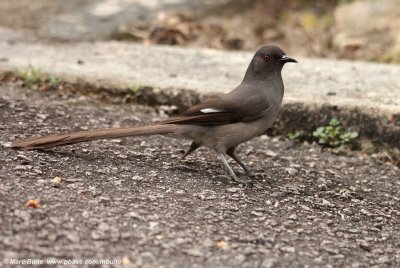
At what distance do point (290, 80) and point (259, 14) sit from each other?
10.1 feet

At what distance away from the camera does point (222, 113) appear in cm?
496

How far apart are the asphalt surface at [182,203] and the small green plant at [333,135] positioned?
0.12 m

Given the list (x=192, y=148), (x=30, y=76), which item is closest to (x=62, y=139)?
(x=192, y=148)

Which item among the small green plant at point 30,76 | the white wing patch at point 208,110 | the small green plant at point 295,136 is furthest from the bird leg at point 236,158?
the small green plant at point 30,76

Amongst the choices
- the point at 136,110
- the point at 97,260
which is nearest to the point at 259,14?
the point at 136,110

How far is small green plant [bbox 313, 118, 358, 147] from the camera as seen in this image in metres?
5.95

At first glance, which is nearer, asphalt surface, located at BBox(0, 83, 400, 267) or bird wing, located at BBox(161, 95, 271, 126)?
asphalt surface, located at BBox(0, 83, 400, 267)

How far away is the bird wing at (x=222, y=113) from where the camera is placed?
195 inches

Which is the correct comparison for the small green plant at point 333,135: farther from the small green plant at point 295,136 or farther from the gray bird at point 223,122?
the gray bird at point 223,122

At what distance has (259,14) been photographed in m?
9.67

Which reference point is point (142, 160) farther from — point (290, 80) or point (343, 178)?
point (290, 80)

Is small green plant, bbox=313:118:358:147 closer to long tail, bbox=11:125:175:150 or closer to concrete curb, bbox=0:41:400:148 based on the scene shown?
concrete curb, bbox=0:41:400:148

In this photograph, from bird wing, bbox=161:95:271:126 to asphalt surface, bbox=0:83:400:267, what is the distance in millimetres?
389

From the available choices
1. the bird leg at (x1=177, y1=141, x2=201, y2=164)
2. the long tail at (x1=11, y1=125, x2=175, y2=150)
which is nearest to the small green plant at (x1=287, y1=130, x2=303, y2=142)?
the bird leg at (x1=177, y1=141, x2=201, y2=164)
